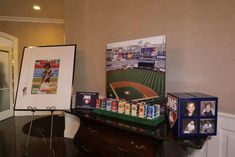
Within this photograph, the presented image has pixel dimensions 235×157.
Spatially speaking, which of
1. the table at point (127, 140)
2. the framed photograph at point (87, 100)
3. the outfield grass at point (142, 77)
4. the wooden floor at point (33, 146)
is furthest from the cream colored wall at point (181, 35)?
the wooden floor at point (33, 146)

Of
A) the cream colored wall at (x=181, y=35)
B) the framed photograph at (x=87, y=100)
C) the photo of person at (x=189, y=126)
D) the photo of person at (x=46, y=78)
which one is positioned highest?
the cream colored wall at (x=181, y=35)

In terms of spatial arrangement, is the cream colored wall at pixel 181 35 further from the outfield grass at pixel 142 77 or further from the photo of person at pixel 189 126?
the photo of person at pixel 189 126

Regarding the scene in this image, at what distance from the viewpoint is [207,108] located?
1393 mm

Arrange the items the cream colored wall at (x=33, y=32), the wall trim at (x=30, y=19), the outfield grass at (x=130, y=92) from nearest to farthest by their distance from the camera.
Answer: the outfield grass at (x=130, y=92) → the wall trim at (x=30, y=19) → the cream colored wall at (x=33, y=32)

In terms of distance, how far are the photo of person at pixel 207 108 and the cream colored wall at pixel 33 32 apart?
4.86 meters

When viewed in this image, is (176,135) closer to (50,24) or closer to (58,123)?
(58,123)

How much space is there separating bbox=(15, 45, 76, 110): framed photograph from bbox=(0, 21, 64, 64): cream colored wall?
309 cm

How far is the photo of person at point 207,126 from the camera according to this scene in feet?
4.60

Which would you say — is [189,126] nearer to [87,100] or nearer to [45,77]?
[87,100]

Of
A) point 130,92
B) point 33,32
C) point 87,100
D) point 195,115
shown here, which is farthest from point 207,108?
point 33,32

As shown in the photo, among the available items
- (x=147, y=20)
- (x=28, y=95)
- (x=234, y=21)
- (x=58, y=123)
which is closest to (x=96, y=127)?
(x=28, y=95)

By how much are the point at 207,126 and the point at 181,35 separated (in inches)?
34.5

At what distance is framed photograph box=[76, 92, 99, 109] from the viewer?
7.38ft

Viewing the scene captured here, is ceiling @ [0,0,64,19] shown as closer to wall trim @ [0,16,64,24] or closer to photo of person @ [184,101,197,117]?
wall trim @ [0,16,64,24]
